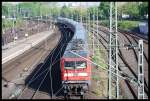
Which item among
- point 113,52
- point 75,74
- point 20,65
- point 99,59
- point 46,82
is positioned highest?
point 113,52

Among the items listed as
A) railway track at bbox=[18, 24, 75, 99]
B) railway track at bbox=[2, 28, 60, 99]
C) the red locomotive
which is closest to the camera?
the red locomotive

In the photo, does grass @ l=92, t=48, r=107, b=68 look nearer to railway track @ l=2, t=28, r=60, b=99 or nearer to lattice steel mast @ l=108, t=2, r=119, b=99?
railway track @ l=2, t=28, r=60, b=99

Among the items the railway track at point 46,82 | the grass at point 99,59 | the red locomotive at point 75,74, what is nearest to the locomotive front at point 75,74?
the red locomotive at point 75,74

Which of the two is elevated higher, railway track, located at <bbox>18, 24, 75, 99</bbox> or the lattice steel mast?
the lattice steel mast

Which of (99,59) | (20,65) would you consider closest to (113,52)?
(99,59)

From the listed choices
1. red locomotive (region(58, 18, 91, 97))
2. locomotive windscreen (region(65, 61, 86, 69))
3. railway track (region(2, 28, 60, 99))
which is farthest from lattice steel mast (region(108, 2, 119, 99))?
railway track (region(2, 28, 60, 99))

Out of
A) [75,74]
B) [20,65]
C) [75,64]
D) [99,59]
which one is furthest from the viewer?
[20,65]

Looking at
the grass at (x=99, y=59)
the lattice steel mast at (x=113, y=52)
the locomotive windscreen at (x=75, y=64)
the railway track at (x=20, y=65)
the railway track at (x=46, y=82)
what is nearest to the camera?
the lattice steel mast at (x=113, y=52)

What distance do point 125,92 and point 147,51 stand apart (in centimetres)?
2051

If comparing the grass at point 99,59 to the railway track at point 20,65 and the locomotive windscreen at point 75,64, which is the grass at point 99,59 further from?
the locomotive windscreen at point 75,64

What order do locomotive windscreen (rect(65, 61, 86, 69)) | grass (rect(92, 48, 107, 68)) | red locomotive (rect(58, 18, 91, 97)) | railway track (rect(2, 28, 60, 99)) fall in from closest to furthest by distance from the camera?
1. red locomotive (rect(58, 18, 91, 97))
2. locomotive windscreen (rect(65, 61, 86, 69))
3. railway track (rect(2, 28, 60, 99))
4. grass (rect(92, 48, 107, 68))

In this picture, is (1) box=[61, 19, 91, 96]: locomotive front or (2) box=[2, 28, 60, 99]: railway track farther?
(2) box=[2, 28, 60, 99]: railway track

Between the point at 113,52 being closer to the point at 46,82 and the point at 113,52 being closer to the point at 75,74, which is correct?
the point at 75,74

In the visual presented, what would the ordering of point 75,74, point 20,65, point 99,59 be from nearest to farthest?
1. point 75,74
2. point 99,59
3. point 20,65
